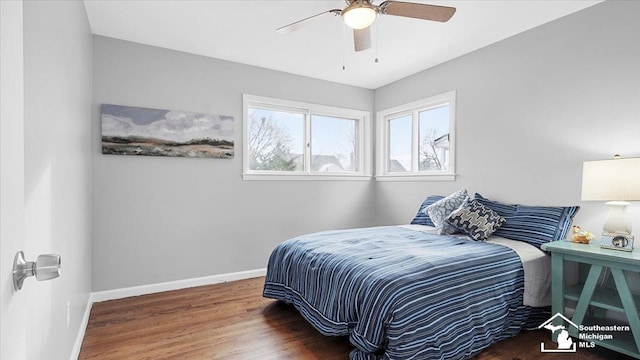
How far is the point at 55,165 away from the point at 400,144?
3.86m

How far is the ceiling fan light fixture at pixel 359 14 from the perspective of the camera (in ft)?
6.45

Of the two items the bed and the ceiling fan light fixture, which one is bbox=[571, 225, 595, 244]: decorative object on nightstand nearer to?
the bed

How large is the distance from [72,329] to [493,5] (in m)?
3.73

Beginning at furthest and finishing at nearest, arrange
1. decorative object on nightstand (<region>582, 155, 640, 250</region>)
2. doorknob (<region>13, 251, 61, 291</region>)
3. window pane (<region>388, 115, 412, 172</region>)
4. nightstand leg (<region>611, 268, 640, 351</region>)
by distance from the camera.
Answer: window pane (<region>388, 115, 412, 172</region>) < decorative object on nightstand (<region>582, 155, 640, 250</region>) < nightstand leg (<region>611, 268, 640, 351</region>) < doorknob (<region>13, 251, 61, 291</region>)

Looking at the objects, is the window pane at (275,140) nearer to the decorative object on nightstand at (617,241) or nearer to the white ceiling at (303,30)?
the white ceiling at (303,30)

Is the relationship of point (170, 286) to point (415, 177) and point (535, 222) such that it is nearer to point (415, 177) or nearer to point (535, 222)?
point (415, 177)

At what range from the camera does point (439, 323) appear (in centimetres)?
187

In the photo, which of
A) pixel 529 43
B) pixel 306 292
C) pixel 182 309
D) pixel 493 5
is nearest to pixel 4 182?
pixel 306 292

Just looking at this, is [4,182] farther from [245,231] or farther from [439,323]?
[245,231]

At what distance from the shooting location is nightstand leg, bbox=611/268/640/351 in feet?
6.24

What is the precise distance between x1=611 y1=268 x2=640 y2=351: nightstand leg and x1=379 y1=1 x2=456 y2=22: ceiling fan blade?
193cm

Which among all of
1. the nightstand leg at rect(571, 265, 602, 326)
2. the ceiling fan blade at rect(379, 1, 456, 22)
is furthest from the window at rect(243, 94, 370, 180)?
the nightstand leg at rect(571, 265, 602, 326)

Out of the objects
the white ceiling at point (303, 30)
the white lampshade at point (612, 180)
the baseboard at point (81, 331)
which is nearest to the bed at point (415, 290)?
the white lampshade at point (612, 180)

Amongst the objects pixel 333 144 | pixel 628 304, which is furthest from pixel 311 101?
pixel 628 304
